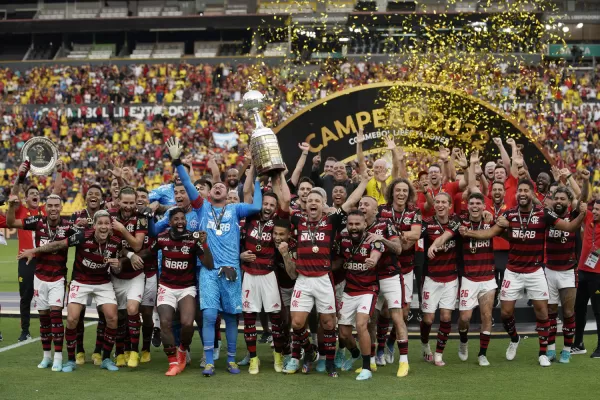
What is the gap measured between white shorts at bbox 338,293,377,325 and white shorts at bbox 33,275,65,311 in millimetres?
3146

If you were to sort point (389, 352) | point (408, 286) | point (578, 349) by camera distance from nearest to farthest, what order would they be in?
point (408, 286), point (389, 352), point (578, 349)

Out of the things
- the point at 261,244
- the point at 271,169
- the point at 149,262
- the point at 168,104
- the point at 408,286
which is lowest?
the point at 408,286

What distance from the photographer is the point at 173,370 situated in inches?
377

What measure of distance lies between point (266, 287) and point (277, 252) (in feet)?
1.61

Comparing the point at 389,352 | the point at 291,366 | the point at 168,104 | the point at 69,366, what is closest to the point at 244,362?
the point at 291,366

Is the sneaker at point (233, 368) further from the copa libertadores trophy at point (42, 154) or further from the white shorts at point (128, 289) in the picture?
the copa libertadores trophy at point (42, 154)

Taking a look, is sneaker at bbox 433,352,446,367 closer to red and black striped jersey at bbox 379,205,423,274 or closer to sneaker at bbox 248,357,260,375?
red and black striped jersey at bbox 379,205,423,274

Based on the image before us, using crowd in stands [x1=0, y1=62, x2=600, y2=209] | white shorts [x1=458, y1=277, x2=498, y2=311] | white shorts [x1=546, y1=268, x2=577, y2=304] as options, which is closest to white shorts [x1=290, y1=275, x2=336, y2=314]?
white shorts [x1=458, y1=277, x2=498, y2=311]

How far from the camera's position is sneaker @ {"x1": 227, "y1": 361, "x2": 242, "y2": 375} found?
9.62 metres

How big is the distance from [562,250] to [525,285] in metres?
0.64

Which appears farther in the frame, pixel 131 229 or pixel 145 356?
pixel 145 356

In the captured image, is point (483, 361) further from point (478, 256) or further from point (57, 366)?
point (57, 366)

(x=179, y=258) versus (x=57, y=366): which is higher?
A: (x=179, y=258)

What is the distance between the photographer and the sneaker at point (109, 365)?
9828 millimetres
